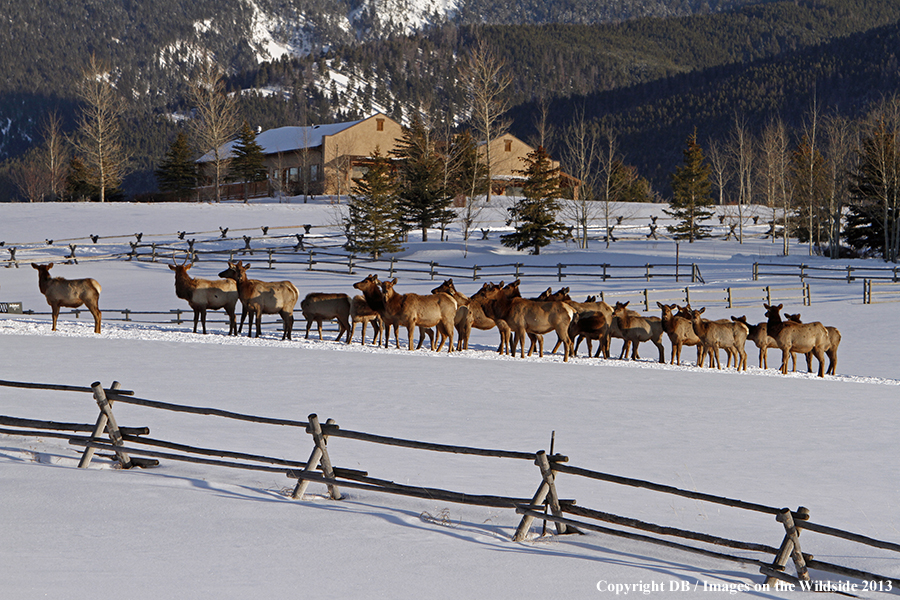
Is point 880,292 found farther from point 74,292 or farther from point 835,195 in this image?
point 74,292

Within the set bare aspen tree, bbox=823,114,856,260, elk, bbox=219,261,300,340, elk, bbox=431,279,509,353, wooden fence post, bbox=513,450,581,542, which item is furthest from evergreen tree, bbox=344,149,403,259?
wooden fence post, bbox=513,450,581,542

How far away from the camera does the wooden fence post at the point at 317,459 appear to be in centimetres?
774

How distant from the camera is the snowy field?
254 inches

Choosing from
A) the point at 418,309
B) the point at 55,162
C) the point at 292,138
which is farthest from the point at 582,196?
the point at 55,162

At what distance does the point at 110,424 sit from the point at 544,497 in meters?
4.71

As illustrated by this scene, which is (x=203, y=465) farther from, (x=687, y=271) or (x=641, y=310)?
(x=687, y=271)

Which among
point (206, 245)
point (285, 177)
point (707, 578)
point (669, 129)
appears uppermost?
point (669, 129)

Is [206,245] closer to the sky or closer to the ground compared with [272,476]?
closer to the sky

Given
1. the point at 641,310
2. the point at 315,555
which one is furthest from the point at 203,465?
the point at 641,310

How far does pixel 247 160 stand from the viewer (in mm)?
75562

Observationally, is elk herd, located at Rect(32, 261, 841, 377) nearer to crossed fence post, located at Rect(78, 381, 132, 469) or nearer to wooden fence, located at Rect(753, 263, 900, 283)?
crossed fence post, located at Rect(78, 381, 132, 469)

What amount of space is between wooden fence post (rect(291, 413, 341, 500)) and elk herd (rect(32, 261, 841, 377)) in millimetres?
10660

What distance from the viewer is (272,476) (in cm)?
927

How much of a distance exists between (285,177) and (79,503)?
246 ft
